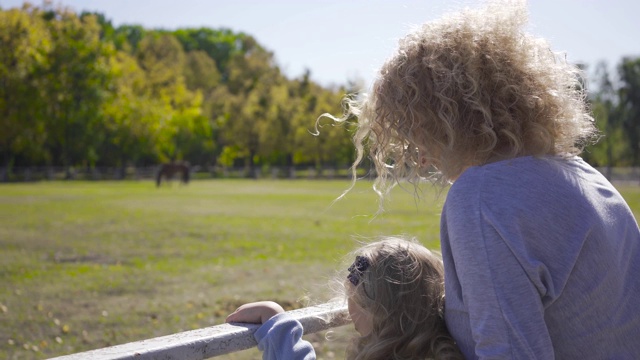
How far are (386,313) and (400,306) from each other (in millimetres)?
43

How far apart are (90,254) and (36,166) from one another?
4541cm

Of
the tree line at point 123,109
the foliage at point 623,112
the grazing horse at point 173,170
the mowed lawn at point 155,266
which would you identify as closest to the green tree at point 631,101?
the foliage at point 623,112

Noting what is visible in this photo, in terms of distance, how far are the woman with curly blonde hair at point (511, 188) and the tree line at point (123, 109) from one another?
4189 cm

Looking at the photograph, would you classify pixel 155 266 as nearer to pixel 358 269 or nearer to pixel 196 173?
pixel 358 269

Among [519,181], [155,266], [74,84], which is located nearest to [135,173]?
[74,84]


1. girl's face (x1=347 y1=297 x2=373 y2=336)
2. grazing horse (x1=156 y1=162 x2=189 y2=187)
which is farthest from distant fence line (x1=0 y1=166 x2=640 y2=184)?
girl's face (x1=347 y1=297 x2=373 y2=336)

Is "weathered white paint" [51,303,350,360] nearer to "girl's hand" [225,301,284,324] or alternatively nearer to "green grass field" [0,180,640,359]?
"girl's hand" [225,301,284,324]

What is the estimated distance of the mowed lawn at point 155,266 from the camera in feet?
23.5

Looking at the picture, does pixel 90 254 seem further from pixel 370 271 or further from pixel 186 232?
pixel 370 271

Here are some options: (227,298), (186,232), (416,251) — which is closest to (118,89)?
(186,232)

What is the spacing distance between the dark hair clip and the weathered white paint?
210mm

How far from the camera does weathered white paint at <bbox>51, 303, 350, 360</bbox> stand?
158 cm

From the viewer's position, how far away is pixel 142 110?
5491cm

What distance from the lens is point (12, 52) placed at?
4966cm
